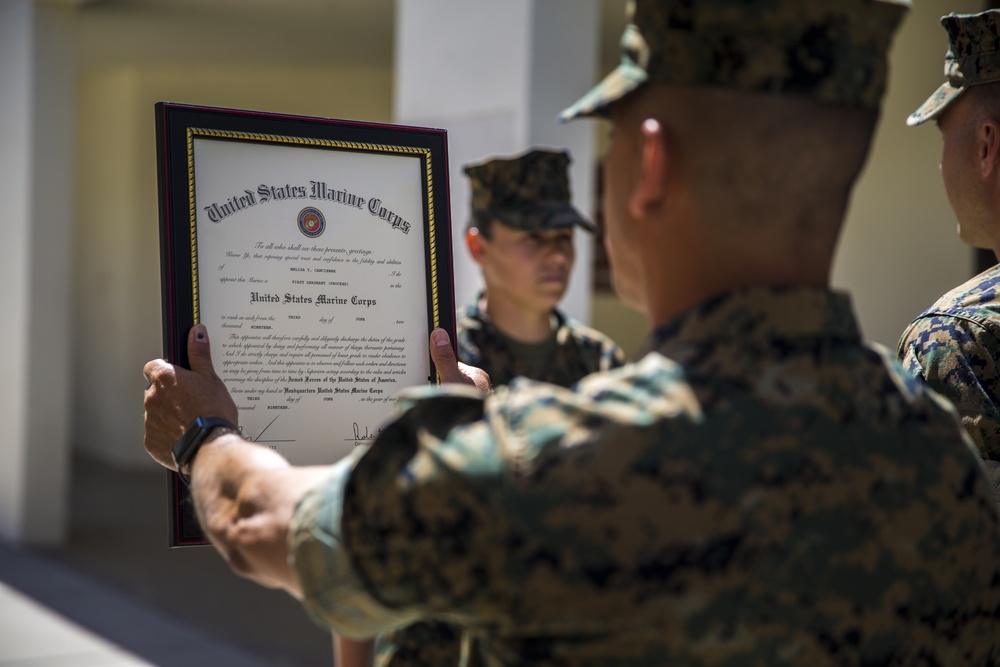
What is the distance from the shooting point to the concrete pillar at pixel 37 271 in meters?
7.53

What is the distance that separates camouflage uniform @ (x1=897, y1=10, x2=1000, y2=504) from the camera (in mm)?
2275

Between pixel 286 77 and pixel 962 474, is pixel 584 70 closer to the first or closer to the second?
pixel 962 474

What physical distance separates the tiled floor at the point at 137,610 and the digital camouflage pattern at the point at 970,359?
3.69 meters

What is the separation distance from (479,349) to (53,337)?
428 cm

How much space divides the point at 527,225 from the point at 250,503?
301 cm

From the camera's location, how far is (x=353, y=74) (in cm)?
1059

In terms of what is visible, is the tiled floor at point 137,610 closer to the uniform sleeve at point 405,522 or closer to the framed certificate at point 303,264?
the framed certificate at point 303,264

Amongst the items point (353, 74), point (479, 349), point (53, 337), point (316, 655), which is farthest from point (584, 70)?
point (353, 74)

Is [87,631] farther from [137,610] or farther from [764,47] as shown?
[764,47]

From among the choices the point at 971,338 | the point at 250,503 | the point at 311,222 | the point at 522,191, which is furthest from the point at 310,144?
the point at 522,191

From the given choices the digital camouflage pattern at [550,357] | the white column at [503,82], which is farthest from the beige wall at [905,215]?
the digital camouflage pattern at [550,357]

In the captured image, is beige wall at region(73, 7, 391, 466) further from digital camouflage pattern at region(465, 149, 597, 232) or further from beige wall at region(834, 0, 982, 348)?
digital camouflage pattern at region(465, 149, 597, 232)

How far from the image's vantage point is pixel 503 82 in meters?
5.41

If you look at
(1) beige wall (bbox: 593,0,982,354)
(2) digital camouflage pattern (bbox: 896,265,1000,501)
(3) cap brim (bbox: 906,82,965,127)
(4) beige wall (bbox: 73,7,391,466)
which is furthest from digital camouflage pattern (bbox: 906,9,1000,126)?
(4) beige wall (bbox: 73,7,391,466)
